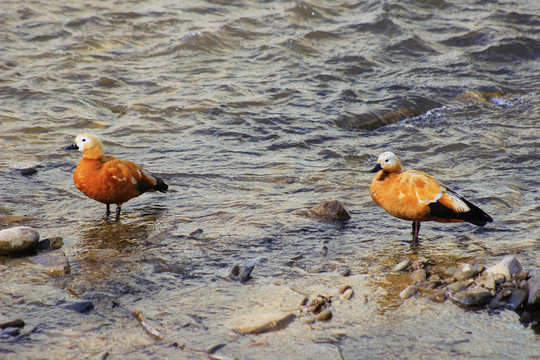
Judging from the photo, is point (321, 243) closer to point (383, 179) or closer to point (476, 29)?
point (383, 179)

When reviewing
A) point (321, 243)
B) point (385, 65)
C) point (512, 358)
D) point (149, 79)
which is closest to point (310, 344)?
point (512, 358)

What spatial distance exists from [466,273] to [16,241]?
11.9 feet

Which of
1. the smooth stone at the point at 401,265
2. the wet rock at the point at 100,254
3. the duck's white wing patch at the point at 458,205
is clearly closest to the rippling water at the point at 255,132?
the wet rock at the point at 100,254

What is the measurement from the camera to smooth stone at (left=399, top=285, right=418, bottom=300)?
4.46 meters

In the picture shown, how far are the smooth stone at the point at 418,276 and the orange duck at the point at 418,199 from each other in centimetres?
74

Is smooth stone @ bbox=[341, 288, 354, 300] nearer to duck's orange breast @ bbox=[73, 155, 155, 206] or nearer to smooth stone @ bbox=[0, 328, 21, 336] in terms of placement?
smooth stone @ bbox=[0, 328, 21, 336]

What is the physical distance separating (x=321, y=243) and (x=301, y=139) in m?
3.65

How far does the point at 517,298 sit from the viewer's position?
426 centimetres

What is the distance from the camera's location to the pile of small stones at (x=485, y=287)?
13.9 ft

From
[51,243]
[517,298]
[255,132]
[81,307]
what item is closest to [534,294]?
[517,298]

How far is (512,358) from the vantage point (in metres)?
3.64

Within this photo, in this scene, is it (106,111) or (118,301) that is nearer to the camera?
(118,301)

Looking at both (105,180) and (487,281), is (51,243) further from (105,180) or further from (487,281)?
(487,281)

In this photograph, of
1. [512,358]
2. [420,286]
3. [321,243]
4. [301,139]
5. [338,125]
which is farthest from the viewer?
[338,125]
